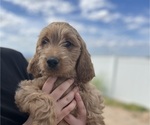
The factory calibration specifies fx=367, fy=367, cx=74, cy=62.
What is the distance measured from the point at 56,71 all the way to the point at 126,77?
41.9 feet

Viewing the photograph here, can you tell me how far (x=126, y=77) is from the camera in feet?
51.7

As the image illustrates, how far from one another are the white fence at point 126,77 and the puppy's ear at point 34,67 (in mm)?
11286

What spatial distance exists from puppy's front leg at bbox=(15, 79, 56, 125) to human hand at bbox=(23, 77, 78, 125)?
0.26ft

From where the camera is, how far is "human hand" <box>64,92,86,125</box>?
10.7ft

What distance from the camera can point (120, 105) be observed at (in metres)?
14.7

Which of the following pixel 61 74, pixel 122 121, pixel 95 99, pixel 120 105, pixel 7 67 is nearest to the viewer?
pixel 61 74

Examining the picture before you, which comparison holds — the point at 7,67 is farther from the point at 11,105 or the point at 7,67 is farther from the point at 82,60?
the point at 82,60

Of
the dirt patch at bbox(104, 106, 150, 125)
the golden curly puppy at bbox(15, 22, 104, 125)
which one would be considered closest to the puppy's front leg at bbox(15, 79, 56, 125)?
the golden curly puppy at bbox(15, 22, 104, 125)

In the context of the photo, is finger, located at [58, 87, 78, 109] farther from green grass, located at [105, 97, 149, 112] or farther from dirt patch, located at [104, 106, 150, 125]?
green grass, located at [105, 97, 149, 112]

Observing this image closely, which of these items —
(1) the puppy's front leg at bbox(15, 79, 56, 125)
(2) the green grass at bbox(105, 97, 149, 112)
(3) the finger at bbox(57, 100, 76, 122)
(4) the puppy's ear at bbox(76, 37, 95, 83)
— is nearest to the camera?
(1) the puppy's front leg at bbox(15, 79, 56, 125)

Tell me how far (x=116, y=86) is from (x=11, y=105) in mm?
13298

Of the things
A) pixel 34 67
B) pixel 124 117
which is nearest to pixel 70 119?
pixel 34 67

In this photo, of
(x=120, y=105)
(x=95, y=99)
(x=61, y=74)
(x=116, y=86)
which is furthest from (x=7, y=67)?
(x=116, y=86)

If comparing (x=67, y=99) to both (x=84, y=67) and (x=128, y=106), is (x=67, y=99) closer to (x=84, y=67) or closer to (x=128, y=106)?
(x=84, y=67)
